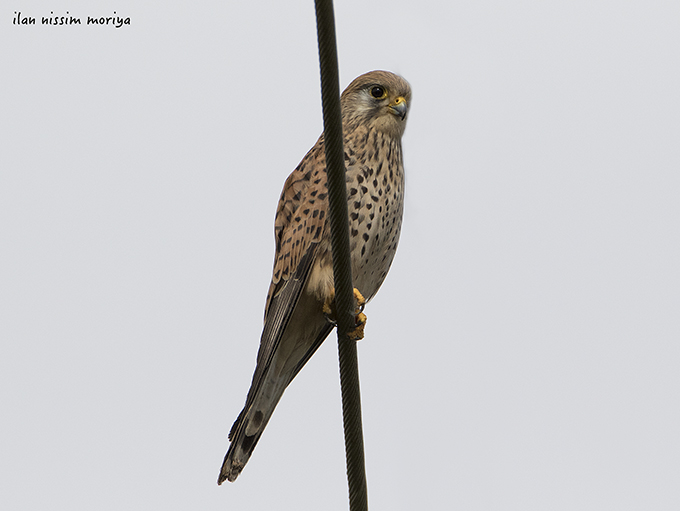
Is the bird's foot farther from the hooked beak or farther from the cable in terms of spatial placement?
the hooked beak

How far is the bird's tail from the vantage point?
495cm

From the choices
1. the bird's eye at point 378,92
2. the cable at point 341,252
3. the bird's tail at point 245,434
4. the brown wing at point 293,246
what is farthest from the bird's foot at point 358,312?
the bird's eye at point 378,92

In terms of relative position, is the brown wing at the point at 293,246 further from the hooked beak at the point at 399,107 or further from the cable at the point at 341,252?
the cable at the point at 341,252

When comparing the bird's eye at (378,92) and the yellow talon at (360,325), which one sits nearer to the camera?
the yellow talon at (360,325)

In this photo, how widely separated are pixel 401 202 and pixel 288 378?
1.20 metres

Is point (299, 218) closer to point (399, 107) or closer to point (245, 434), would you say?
point (399, 107)

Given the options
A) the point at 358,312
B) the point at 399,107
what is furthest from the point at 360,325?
the point at 399,107

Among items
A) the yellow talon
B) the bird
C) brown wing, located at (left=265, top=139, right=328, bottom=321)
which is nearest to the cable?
the yellow talon

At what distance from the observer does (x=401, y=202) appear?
5.00 m

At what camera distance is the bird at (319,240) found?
15.6ft

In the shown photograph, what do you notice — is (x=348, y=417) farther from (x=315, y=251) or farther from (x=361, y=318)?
(x=315, y=251)

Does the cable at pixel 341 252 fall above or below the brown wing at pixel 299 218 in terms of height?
below

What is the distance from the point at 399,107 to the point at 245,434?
6.75ft

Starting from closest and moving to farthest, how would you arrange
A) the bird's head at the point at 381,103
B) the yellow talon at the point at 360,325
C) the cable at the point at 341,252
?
the cable at the point at 341,252 → the yellow talon at the point at 360,325 → the bird's head at the point at 381,103
